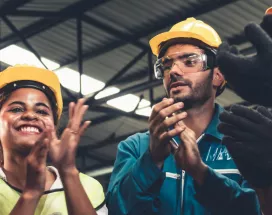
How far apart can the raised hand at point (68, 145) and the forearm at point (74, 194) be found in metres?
0.03

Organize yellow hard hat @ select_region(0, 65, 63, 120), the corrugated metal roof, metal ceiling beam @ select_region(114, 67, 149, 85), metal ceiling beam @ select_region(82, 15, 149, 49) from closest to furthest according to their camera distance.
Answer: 1. yellow hard hat @ select_region(0, 65, 63, 120)
2. the corrugated metal roof
3. metal ceiling beam @ select_region(82, 15, 149, 49)
4. metal ceiling beam @ select_region(114, 67, 149, 85)

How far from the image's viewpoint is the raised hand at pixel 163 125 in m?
2.88

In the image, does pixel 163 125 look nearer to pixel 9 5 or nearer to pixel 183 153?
pixel 183 153

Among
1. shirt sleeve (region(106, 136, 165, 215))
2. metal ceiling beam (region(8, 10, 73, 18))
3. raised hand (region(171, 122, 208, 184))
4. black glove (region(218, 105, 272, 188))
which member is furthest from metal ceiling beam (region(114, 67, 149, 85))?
black glove (region(218, 105, 272, 188))

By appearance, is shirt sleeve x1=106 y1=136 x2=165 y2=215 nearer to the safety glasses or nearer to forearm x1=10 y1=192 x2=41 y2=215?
forearm x1=10 y1=192 x2=41 y2=215

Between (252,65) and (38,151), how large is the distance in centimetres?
119

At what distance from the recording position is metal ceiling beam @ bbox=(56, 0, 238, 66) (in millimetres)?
8055

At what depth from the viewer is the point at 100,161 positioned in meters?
15.5

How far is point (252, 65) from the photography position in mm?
2195

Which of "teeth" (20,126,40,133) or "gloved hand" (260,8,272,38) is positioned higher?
"gloved hand" (260,8,272,38)

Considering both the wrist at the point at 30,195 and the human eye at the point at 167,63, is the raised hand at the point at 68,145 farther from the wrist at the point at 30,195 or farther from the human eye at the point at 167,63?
the human eye at the point at 167,63

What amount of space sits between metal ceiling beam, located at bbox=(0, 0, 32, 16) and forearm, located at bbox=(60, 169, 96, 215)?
19.1 feet

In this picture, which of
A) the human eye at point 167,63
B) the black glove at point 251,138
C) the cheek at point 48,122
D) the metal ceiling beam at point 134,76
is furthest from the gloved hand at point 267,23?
the metal ceiling beam at point 134,76

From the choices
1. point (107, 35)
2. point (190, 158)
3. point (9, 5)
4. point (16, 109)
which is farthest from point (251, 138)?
point (107, 35)
